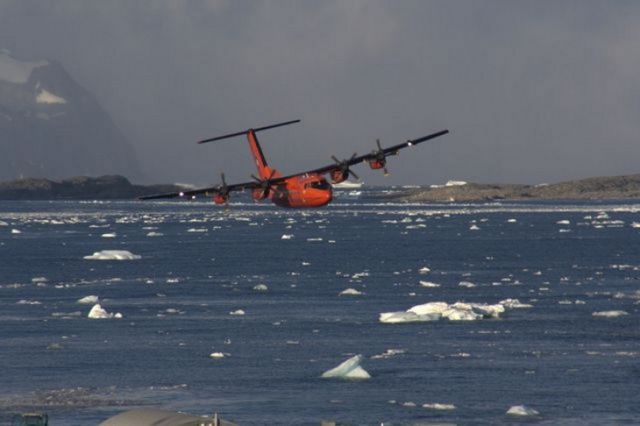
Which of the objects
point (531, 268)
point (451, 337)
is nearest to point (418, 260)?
point (531, 268)

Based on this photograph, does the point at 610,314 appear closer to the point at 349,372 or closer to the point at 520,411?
the point at 349,372

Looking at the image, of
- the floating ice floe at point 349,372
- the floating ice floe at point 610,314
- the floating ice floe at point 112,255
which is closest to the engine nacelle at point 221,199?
the floating ice floe at point 610,314

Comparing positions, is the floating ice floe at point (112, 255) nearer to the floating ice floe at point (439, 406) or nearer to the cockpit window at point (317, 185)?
the cockpit window at point (317, 185)

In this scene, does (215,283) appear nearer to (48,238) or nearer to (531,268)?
(531,268)

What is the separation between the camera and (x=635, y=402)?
49469 millimetres

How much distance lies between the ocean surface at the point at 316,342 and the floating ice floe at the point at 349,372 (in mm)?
586

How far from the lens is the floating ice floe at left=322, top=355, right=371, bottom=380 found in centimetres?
5472

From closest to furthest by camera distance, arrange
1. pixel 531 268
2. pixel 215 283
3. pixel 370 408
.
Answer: pixel 370 408 → pixel 215 283 → pixel 531 268

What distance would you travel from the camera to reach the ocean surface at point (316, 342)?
49594 millimetres

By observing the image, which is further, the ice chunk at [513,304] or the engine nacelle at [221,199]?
the ice chunk at [513,304]

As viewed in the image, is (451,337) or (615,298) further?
(615,298)

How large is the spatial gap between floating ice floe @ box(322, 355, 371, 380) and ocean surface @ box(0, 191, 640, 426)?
0.59m

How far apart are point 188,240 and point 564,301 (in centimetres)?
9789

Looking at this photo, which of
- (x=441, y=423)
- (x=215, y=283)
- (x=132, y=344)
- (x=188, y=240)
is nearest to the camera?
(x=441, y=423)
